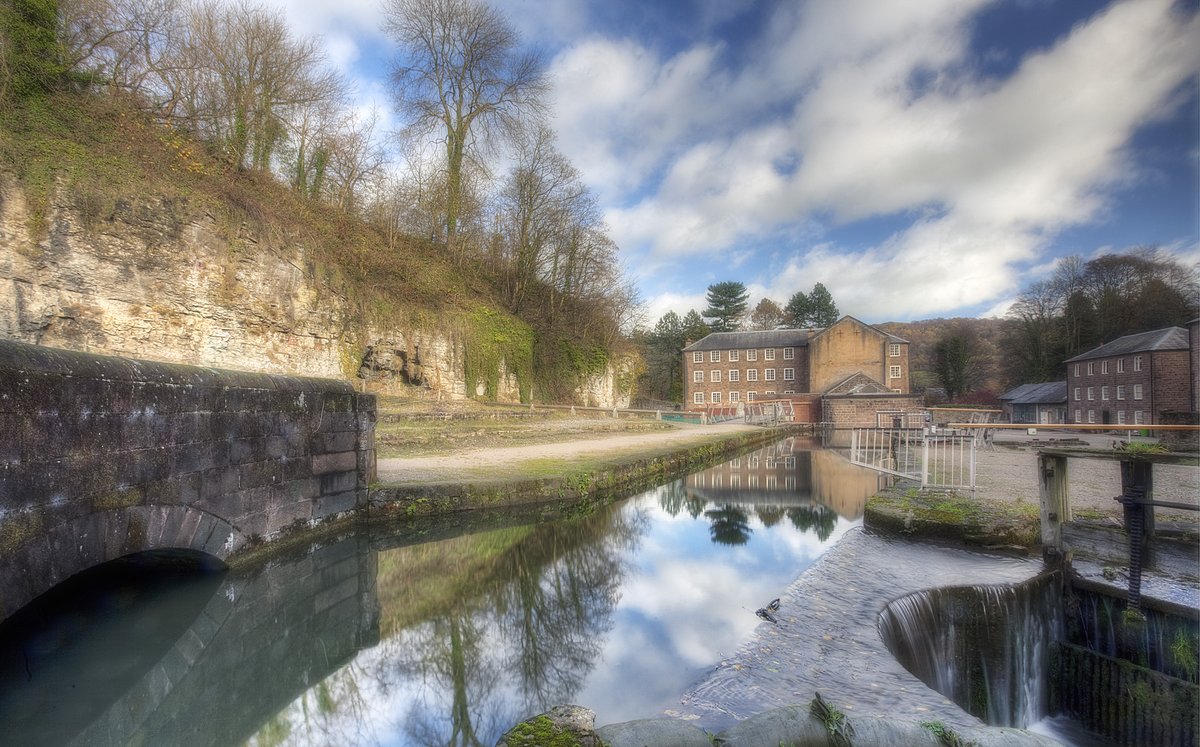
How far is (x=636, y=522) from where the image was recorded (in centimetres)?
790

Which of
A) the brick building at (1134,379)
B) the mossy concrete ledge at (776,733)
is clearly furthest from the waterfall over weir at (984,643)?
the brick building at (1134,379)

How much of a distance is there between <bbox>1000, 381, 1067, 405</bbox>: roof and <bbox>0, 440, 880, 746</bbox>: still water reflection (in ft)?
147

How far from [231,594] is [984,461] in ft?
45.4

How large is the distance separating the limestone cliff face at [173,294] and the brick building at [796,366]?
3200 centimetres

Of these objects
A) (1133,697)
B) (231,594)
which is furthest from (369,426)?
(1133,697)

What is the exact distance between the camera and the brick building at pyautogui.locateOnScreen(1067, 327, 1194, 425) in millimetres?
29531

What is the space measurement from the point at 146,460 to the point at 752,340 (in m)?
53.2

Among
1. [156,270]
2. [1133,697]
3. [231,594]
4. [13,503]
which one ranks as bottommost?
[1133,697]

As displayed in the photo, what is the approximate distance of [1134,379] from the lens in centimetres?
3238

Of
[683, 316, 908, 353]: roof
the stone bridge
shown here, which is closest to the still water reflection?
the stone bridge

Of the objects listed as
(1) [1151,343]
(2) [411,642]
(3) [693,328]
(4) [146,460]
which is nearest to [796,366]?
(3) [693,328]

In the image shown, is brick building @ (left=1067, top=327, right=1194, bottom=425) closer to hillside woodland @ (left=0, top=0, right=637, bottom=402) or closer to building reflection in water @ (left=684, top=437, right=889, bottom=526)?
building reflection in water @ (left=684, top=437, right=889, bottom=526)

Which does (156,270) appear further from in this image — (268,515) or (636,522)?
(636,522)

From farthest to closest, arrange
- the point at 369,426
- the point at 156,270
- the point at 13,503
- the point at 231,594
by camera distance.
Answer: the point at 156,270, the point at 369,426, the point at 231,594, the point at 13,503
